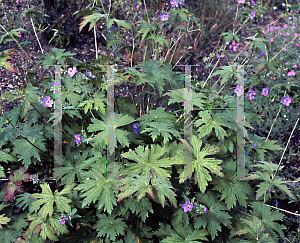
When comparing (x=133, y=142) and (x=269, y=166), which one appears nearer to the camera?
(x=269, y=166)

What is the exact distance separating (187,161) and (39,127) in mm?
1168

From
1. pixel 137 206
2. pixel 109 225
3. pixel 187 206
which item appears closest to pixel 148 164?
pixel 137 206

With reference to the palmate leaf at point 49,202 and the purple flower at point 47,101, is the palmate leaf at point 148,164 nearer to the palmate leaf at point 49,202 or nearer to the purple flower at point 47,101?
the palmate leaf at point 49,202

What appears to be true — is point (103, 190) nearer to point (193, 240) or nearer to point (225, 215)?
point (193, 240)

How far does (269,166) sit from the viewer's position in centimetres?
181

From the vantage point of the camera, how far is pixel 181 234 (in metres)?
1.75

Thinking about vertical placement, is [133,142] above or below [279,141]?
above

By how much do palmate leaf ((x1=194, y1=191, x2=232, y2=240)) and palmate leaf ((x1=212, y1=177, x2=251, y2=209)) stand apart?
0.07m

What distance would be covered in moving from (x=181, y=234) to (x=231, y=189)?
48cm

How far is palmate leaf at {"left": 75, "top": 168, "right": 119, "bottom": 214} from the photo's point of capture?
5.11 ft

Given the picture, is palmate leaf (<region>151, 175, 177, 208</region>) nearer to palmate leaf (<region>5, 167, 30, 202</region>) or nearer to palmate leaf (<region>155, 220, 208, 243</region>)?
palmate leaf (<region>155, 220, 208, 243</region>)

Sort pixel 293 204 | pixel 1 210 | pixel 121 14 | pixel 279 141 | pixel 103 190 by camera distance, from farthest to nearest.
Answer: pixel 121 14 → pixel 279 141 → pixel 293 204 → pixel 1 210 → pixel 103 190

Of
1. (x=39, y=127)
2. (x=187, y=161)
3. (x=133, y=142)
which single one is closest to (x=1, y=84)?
(x=39, y=127)

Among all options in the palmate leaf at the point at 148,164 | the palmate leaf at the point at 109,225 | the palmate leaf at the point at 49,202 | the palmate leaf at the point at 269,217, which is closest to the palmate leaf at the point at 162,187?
the palmate leaf at the point at 148,164
